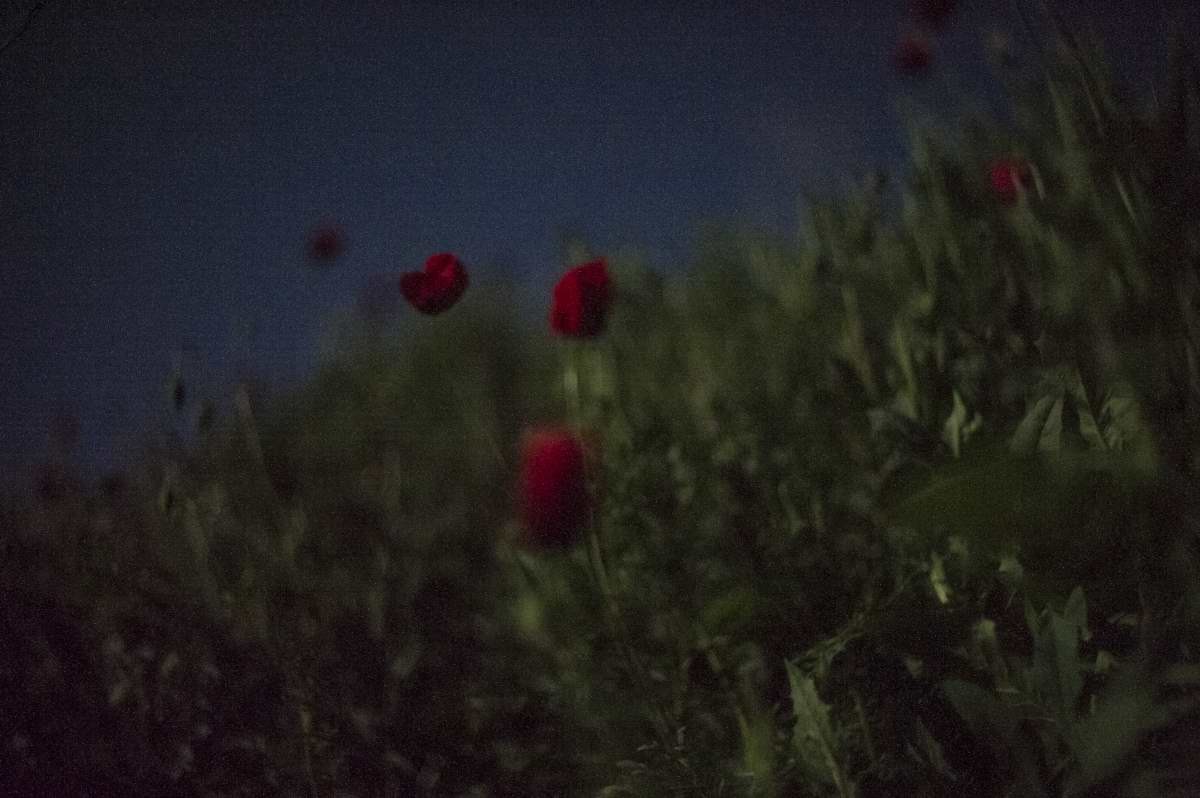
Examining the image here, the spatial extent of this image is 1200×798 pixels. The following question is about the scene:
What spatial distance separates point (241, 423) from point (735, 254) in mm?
1766

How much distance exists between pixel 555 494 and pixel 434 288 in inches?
16.7

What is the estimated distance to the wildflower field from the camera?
0.78 metres

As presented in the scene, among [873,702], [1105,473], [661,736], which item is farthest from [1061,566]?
[661,736]

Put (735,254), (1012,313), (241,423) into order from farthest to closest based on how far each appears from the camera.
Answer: (735,254), (241,423), (1012,313)

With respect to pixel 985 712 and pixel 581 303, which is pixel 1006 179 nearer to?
pixel 581 303

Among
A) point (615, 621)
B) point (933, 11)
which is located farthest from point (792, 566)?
point (933, 11)

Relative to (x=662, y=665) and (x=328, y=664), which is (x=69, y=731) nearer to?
(x=328, y=664)

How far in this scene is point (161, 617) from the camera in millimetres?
1504

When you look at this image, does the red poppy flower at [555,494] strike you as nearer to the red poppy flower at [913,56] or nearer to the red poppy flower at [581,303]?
the red poppy flower at [581,303]

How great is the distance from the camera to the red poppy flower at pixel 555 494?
1.19 meters

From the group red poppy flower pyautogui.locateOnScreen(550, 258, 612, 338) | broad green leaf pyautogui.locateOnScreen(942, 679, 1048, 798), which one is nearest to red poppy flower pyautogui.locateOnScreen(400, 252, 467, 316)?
red poppy flower pyautogui.locateOnScreen(550, 258, 612, 338)

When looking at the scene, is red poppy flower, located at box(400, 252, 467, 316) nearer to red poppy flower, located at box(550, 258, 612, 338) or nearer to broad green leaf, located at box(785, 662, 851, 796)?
red poppy flower, located at box(550, 258, 612, 338)

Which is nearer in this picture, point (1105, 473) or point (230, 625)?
point (1105, 473)

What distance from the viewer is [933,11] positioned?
145cm
